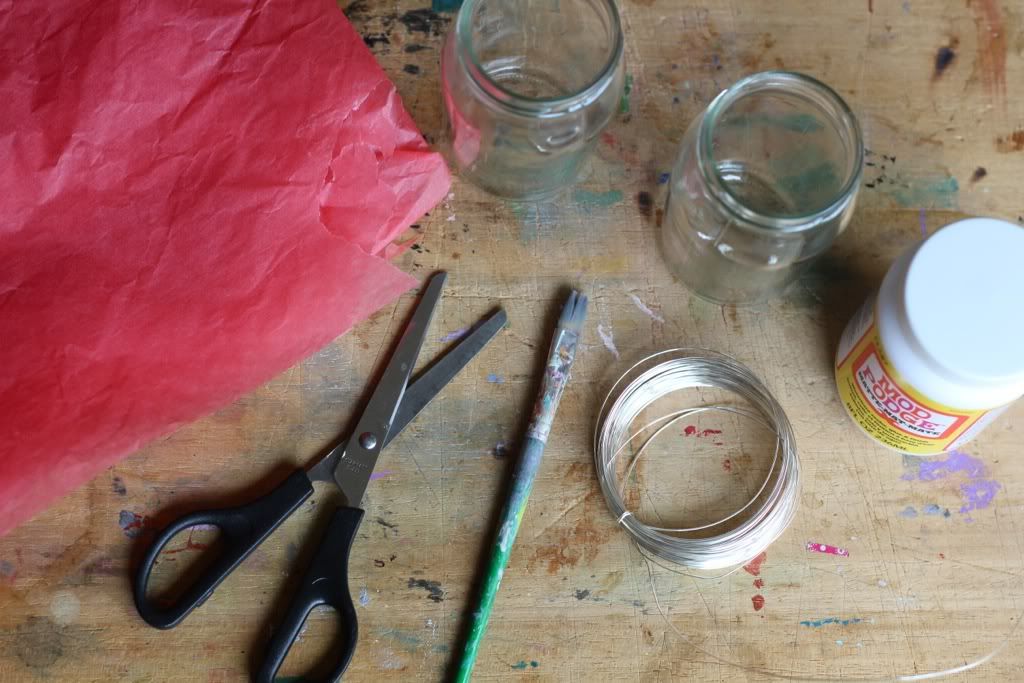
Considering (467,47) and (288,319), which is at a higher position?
(467,47)

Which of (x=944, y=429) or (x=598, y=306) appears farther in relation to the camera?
(x=598, y=306)

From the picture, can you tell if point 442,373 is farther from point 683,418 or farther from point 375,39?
point 375,39

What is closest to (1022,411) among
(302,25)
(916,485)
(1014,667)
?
(916,485)

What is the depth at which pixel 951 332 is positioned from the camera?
74cm

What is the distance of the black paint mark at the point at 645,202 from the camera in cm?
92

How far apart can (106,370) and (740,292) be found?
60 cm

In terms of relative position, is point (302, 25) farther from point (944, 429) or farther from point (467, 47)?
point (944, 429)

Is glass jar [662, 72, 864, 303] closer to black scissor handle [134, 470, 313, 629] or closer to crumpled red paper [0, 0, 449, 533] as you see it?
crumpled red paper [0, 0, 449, 533]

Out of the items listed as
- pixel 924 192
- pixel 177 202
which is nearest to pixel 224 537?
pixel 177 202

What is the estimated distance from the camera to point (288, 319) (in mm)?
847

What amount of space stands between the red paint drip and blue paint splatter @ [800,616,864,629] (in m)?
0.06

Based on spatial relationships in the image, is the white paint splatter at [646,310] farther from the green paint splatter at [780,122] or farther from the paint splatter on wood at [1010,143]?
the paint splatter on wood at [1010,143]

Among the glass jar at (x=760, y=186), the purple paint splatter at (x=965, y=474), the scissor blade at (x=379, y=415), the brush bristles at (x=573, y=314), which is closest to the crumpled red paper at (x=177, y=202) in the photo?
the scissor blade at (x=379, y=415)

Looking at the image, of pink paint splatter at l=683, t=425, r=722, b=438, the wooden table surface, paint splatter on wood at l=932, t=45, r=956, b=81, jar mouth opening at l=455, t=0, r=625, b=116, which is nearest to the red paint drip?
the wooden table surface
